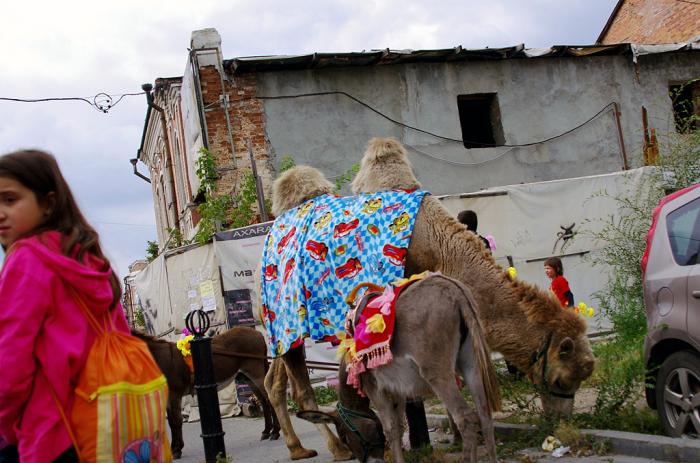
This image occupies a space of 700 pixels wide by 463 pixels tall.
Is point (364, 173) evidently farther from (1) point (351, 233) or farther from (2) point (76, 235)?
(2) point (76, 235)

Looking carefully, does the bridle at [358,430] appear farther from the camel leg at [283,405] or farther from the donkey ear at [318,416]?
the camel leg at [283,405]

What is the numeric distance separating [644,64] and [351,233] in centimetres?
1591

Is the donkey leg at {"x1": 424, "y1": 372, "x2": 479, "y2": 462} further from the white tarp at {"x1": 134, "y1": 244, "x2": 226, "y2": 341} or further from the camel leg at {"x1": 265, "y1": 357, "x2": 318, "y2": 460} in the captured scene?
the white tarp at {"x1": 134, "y1": 244, "x2": 226, "y2": 341}

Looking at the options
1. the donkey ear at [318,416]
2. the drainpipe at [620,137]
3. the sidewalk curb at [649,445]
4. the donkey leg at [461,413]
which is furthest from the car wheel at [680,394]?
the drainpipe at [620,137]

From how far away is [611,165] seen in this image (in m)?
19.8

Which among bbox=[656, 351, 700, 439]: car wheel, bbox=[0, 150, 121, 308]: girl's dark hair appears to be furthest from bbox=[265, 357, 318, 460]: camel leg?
bbox=[0, 150, 121, 308]: girl's dark hair

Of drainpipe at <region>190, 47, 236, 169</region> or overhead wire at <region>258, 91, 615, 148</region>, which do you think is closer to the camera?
drainpipe at <region>190, 47, 236, 169</region>

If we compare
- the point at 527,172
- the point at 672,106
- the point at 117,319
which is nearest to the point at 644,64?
the point at 672,106

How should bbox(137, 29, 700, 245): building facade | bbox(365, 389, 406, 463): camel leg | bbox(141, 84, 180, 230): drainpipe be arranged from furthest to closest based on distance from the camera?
bbox(141, 84, 180, 230): drainpipe → bbox(137, 29, 700, 245): building facade → bbox(365, 389, 406, 463): camel leg

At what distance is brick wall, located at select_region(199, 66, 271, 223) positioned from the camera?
17.3m

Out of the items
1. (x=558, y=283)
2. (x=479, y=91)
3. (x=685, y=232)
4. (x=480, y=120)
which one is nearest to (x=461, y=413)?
(x=685, y=232)

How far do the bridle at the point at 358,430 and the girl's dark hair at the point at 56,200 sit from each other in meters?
2.87

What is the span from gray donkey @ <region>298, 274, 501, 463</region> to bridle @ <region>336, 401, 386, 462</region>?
0.03 metres

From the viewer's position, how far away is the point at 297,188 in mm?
7781
